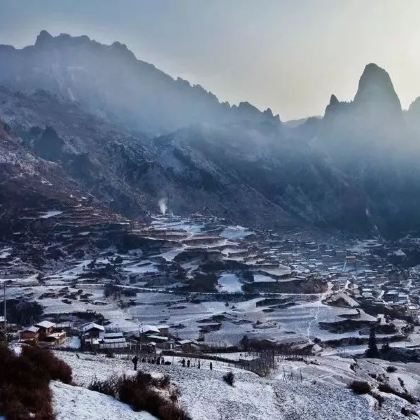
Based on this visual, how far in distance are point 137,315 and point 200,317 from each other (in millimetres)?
10226

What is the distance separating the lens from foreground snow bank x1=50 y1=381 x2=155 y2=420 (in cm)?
2566

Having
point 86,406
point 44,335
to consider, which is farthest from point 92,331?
point 86,406

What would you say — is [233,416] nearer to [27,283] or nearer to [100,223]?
[27,283]

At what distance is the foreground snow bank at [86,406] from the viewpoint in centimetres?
2566

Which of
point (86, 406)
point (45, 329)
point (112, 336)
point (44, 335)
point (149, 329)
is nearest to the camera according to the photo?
point (86, 406)

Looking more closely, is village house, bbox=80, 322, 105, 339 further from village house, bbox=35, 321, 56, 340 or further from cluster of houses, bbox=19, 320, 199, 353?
village house, bbox=35, 321, 56, 340

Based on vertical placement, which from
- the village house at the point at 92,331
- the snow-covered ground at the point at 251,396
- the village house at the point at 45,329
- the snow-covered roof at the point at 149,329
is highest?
the snow-covered ground at the point at 251,396

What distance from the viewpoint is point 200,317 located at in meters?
101

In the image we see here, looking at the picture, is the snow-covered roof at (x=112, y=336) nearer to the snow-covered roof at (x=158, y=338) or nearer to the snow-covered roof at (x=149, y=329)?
the snow-covered roof at (x=158, y=338)

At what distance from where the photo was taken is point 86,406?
2708cm

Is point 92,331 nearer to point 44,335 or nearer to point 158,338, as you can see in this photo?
point 158,338

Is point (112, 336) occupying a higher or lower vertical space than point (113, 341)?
lower

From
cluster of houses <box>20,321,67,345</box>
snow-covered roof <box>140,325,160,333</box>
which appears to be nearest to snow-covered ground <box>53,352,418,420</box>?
cluster of houses <box>20,321,67,345</box>

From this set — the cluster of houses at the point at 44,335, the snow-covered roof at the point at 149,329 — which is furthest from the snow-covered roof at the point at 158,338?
the cluster of houses at the point at 44,335
